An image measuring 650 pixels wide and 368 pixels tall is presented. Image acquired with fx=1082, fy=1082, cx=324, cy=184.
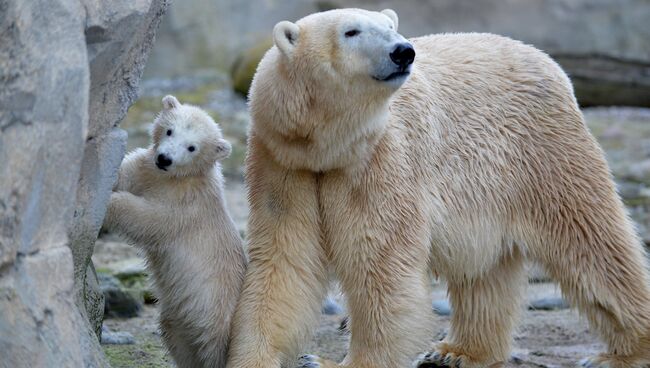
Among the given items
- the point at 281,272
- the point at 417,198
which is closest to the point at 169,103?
the point at 281,272

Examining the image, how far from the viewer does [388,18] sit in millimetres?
4027

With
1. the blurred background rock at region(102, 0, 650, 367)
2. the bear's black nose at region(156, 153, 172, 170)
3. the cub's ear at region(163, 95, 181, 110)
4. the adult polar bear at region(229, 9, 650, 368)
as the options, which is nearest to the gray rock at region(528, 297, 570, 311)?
the blurred background rock at region(102, 0, 650, 367)

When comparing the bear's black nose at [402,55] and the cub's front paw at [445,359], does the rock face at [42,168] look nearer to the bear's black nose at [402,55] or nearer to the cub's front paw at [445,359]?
the bear's black nose at [402,55]

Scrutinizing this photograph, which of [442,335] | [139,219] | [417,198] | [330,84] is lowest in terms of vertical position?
[442,335]

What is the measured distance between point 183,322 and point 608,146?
6.59 metres

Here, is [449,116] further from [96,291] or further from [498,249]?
[96,291]

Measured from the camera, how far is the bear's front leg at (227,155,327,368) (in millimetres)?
4078

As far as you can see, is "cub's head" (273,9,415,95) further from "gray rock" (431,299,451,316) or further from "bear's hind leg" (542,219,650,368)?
"gray rock" (431,299,451,316)

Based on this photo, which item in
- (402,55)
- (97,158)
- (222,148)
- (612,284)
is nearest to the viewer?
(97,158)

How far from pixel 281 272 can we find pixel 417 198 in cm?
60

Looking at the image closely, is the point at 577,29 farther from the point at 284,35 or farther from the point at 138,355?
the point at 284,35

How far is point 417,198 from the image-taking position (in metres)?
4.20

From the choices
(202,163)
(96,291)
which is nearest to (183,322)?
(96,291)

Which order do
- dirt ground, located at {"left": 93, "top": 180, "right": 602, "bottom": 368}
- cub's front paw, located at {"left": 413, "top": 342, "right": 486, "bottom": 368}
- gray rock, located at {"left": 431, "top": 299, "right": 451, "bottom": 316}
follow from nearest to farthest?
dirt ground, located at {"left": 93, "top": 180, "right": 602, "bottom": 368}
cub's front paw, located at {"left": 413, "top": 342, "right": 486, "bottom": 368}
gray rock, located at {"left": 431, "top": 299, "right": 451, "bottom": 316}
